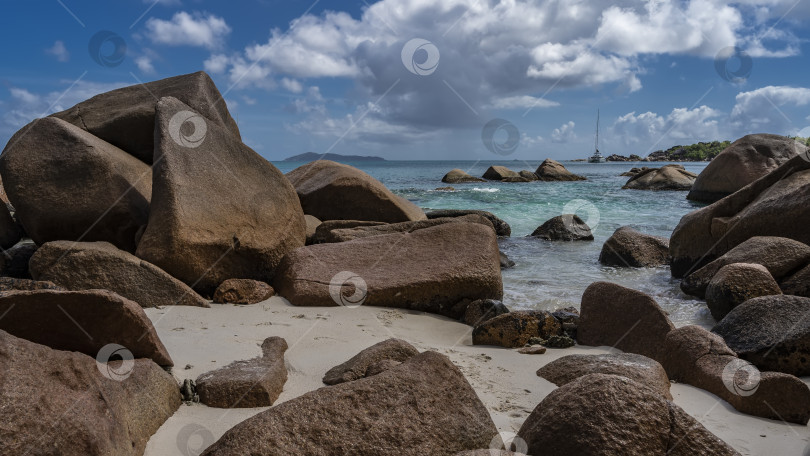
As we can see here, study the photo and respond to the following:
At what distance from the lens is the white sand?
283 centimetres

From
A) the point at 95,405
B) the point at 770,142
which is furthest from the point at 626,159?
the point at 95,405

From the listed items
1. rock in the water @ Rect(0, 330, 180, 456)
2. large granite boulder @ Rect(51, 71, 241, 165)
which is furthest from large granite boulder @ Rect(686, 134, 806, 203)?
rock in the water @ Rect(0, 330, 180, 456)

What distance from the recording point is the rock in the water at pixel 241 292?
17.3 feet

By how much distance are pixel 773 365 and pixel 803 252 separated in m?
2.53

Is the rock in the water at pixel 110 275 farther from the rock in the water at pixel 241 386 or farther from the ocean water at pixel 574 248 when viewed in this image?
the ocean water at pixel 574 248

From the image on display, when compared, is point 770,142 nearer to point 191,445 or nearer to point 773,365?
point 773,365

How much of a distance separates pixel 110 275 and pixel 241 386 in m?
2.62

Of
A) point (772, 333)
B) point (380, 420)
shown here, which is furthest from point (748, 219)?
point (380, 420)

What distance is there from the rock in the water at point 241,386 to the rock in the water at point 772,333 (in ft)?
11.3

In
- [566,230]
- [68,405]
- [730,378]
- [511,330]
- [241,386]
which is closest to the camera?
[68,405]

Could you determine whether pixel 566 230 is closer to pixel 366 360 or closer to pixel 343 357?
pixel 343 357

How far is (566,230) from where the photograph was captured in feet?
41.2

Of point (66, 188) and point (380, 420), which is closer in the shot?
point (380, 420)

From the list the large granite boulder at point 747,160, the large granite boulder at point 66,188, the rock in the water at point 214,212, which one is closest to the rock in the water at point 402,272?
the rock in the water at point 214,212
